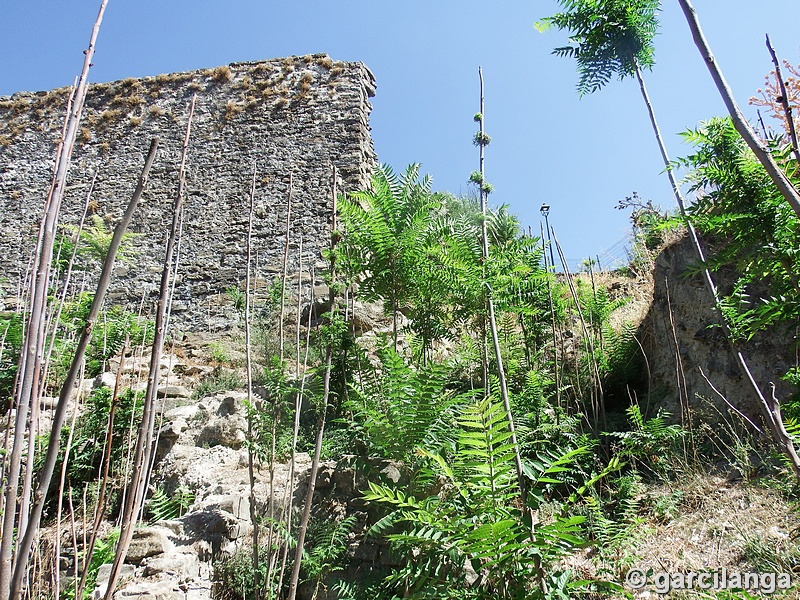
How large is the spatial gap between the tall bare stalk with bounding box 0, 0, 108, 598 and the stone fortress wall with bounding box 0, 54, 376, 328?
22.0ft

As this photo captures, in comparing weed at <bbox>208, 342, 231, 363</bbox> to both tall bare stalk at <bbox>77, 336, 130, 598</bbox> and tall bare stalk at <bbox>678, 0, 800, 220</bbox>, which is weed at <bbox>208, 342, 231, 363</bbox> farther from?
tall bare stalk at <bbox>678, 0, 800, 220</bbox>

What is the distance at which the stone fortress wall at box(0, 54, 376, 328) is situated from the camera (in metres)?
8.45

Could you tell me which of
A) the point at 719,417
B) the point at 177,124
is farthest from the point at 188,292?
the point at 719,417

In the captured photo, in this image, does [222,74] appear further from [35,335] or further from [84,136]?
[35,335]

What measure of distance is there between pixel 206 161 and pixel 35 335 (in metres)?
8.94

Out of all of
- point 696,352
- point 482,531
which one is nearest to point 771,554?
point 482,531

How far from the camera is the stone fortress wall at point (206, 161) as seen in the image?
845 cm

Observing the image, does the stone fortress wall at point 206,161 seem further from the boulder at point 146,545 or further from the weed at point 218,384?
the boulder at point 146,545

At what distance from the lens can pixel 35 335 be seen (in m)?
1.07

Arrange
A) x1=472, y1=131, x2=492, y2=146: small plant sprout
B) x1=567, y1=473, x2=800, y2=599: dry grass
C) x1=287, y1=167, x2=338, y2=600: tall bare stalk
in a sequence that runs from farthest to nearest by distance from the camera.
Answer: x1=472, y1=131, x2=492, y2=146: small plant sprout → x1=567, y1=473, x2=800, y2=599: dry grass → x1=287, y1=167, x2=338, y2=600: tall bare stalk

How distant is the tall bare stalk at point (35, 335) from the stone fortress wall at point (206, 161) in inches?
265

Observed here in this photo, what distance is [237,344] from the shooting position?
22.9ft

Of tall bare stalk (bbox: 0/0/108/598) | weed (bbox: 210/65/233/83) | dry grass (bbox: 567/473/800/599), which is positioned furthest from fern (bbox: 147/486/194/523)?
weed (bbox: 210/65/233/83)

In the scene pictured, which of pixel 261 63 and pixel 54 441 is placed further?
pixel 261 63
